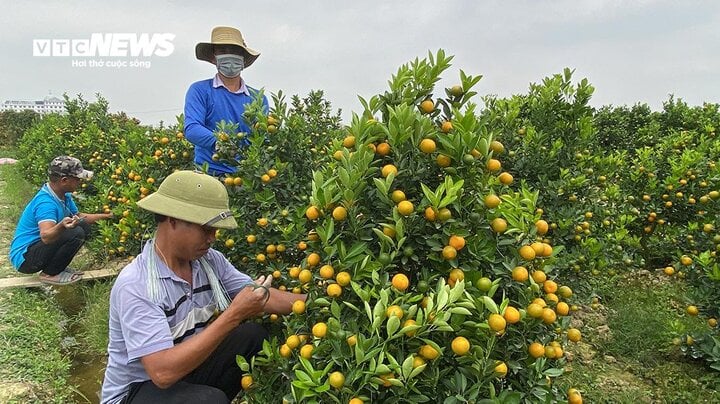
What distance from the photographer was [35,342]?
145 inches

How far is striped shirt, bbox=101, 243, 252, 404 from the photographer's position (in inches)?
73.2

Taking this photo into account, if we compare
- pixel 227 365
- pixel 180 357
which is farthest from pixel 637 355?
pixel 180 357

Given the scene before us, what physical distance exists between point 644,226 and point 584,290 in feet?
5.80

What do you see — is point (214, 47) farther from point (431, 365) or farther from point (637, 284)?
point (637, 284)

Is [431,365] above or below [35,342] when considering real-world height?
above

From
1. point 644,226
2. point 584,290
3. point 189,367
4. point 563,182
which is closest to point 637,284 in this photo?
point 644,226

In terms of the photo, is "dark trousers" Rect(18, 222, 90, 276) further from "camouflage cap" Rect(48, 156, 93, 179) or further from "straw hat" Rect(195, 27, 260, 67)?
"straw hat" Rect(195, 27, 260, 67)

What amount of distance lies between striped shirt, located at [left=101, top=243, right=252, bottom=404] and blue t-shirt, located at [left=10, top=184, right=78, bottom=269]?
3066 mm

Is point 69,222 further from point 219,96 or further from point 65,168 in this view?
point 219,96

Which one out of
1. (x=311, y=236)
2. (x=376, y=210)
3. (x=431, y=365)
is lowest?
(x=431, y=365)

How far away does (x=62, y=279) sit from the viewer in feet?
15.7

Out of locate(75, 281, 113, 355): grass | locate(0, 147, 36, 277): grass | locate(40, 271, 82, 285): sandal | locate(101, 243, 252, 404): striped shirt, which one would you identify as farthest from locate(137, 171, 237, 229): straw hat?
locate(0, 147, 36, 277): grass

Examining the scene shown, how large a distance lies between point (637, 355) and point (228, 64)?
12.9 feet

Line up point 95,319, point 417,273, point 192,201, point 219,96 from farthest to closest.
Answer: point 95,319
point 219,96
point 192,201
point 417,273
